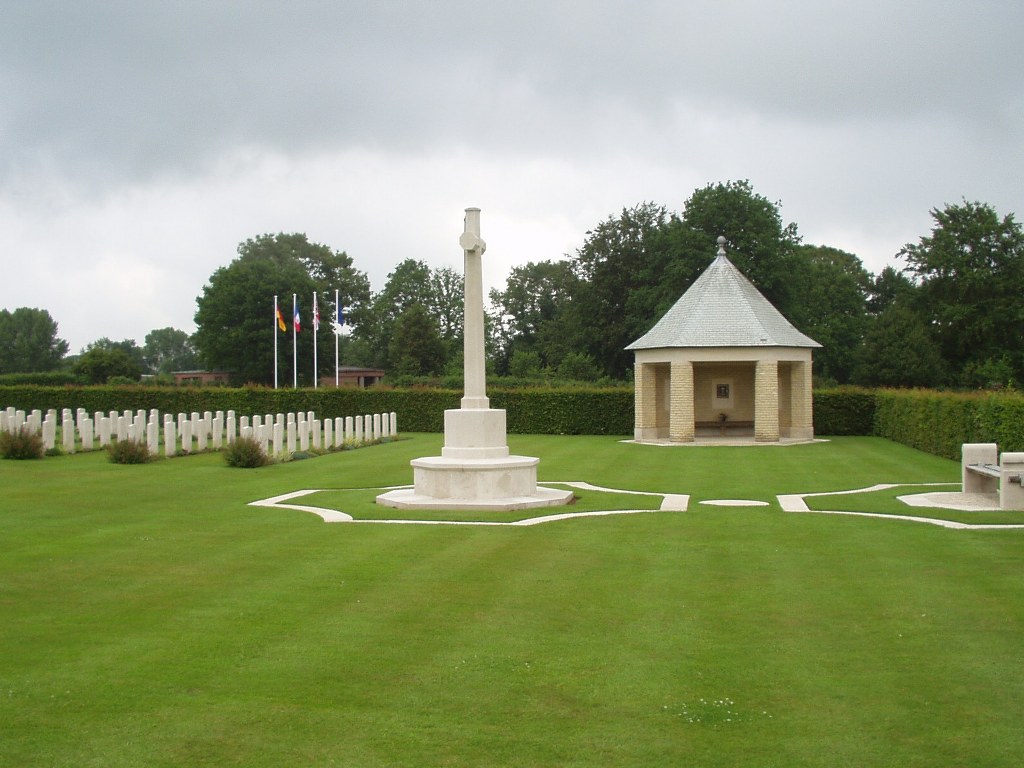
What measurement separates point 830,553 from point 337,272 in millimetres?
77238

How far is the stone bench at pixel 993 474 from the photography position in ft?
45.2

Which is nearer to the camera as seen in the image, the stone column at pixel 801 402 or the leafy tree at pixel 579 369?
the stone column at pixel 801 402

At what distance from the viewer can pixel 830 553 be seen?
10617mm

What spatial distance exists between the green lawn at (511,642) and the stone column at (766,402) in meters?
18.5

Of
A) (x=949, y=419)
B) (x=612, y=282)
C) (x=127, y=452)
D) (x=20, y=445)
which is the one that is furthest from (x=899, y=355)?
(x=20, y=445)

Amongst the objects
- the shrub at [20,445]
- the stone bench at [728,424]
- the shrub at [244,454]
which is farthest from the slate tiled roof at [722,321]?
the shrub at [20,445]

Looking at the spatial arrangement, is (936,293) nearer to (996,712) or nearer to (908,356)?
(908,356)

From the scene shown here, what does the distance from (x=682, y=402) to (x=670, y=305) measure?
63.0 ft

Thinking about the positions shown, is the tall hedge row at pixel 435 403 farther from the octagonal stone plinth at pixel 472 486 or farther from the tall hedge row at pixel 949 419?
the octagonal stone plinth at pixel 472 486

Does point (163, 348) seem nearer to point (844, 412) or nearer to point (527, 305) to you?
point (527, 305)

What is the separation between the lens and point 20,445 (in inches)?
936

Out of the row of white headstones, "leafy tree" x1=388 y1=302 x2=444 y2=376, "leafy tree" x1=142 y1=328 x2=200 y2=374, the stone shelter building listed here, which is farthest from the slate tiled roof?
"leafy tree" x1=142 y1=328 x2=200 y2=374

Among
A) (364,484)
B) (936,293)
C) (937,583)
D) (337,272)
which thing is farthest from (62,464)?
(337,272)

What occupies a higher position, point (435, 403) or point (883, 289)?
point (883, 289)
